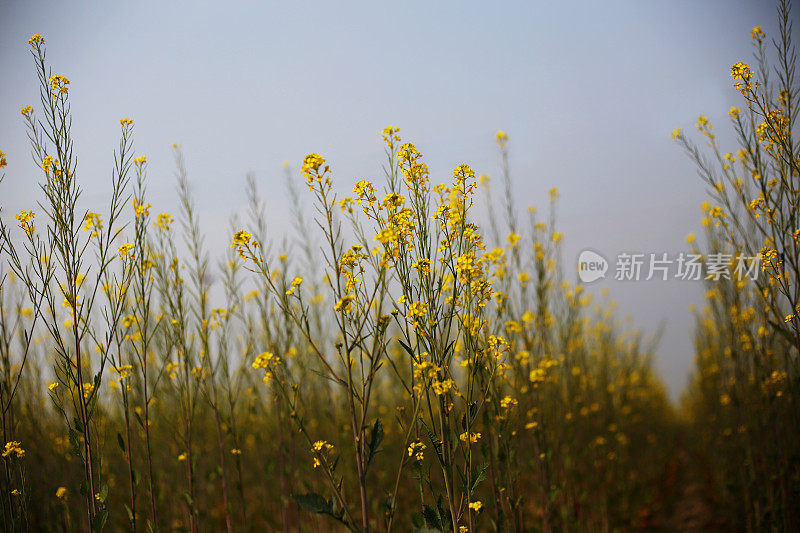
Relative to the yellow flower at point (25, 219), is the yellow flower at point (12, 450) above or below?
below

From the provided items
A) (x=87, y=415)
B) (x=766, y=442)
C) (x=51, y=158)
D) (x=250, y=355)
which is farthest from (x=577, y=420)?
(x=51, y=158)

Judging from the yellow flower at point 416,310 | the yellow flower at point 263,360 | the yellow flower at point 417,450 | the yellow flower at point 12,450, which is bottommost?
the yellow flower at point 417,450

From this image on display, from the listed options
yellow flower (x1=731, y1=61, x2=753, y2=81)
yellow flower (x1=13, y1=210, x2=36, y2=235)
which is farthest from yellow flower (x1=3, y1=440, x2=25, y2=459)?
yellow flower (x1=731, y1=61, x2=753, y2=81)

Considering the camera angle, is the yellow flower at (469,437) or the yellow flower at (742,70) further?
the yellow flower at (742,70)

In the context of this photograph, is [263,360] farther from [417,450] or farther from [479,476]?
[479,476]

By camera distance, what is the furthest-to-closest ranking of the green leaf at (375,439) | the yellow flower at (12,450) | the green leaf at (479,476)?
the yellow flower at (12,450) → the green leaf at (479,476) → the green leaf at (375,439)

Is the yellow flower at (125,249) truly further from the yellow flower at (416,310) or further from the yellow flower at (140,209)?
the yellow flower at (416,310)

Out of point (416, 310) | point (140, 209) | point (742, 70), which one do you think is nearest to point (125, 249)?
point (140, 209)

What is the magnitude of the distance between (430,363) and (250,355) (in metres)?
2.12

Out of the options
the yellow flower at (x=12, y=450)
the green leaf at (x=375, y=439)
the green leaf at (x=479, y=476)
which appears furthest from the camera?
the yellow flower at (x=12, y=450)

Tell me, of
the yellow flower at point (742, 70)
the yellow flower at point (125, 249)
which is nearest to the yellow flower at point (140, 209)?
the yellow flower at point (125, 249)

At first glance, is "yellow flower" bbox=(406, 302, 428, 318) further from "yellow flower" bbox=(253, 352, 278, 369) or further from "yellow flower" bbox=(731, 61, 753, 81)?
"yellow flower" bbox=(731, 61, 753, 81)

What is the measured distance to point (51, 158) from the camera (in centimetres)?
251

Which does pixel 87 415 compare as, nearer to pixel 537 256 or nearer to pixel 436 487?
pixel 537 256
